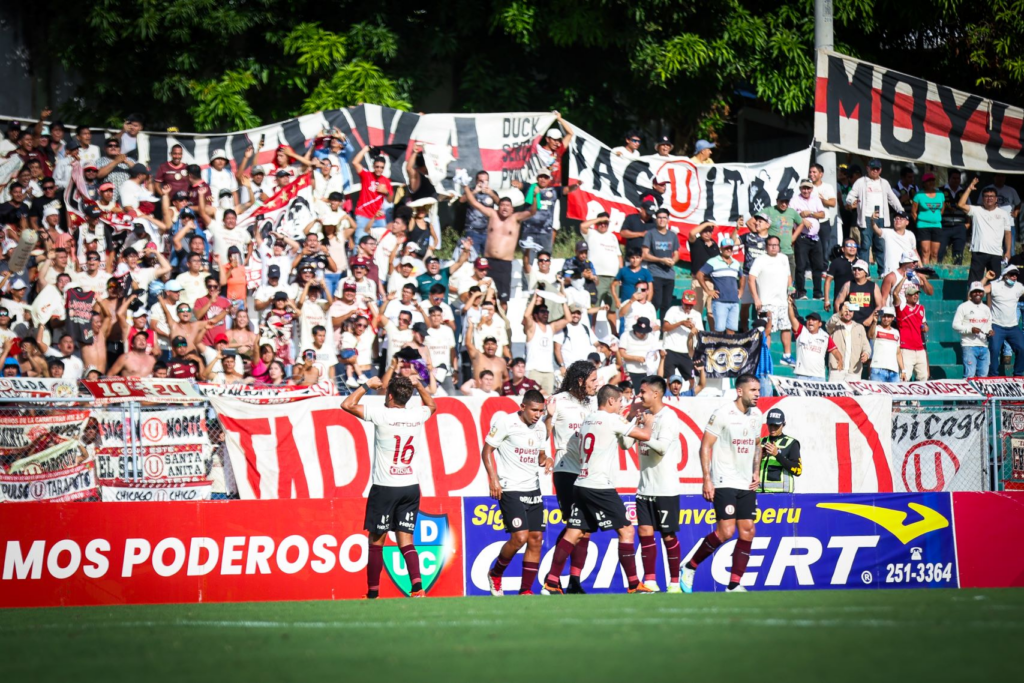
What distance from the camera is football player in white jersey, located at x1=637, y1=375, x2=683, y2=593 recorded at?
36.4 ft

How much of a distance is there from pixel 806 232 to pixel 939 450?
16.8 ft

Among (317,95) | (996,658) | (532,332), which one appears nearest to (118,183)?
(317,95)

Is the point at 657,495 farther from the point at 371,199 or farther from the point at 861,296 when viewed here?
the point at 371,199

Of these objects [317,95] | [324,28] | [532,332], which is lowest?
[532,332]

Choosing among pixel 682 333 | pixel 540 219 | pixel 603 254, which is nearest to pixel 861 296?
pixel 682 333

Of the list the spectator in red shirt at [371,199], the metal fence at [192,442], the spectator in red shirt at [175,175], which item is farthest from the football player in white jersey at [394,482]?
the spectator in red shirt at [175,175]

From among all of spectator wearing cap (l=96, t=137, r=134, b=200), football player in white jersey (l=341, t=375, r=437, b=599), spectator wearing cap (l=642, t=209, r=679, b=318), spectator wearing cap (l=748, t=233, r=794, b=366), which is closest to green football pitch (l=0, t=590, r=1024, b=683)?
football player in white jersey (l=341, t=375, r=437, b=599)

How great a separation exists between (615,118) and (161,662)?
19.4m

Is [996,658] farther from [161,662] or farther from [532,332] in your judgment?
[532,332]

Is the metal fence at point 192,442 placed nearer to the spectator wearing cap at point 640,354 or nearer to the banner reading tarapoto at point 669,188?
the spectator wearing cap at point 640,354

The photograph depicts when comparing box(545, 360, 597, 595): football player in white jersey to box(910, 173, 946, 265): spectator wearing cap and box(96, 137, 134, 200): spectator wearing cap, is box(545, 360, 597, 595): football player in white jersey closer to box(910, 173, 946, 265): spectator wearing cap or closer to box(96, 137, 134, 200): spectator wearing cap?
box(96, 137, 134, 200): spectator wearing cap

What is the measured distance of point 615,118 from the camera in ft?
82.9

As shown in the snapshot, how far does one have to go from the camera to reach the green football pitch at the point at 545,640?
7.04m

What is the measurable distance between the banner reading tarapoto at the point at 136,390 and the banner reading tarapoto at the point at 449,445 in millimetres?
487
